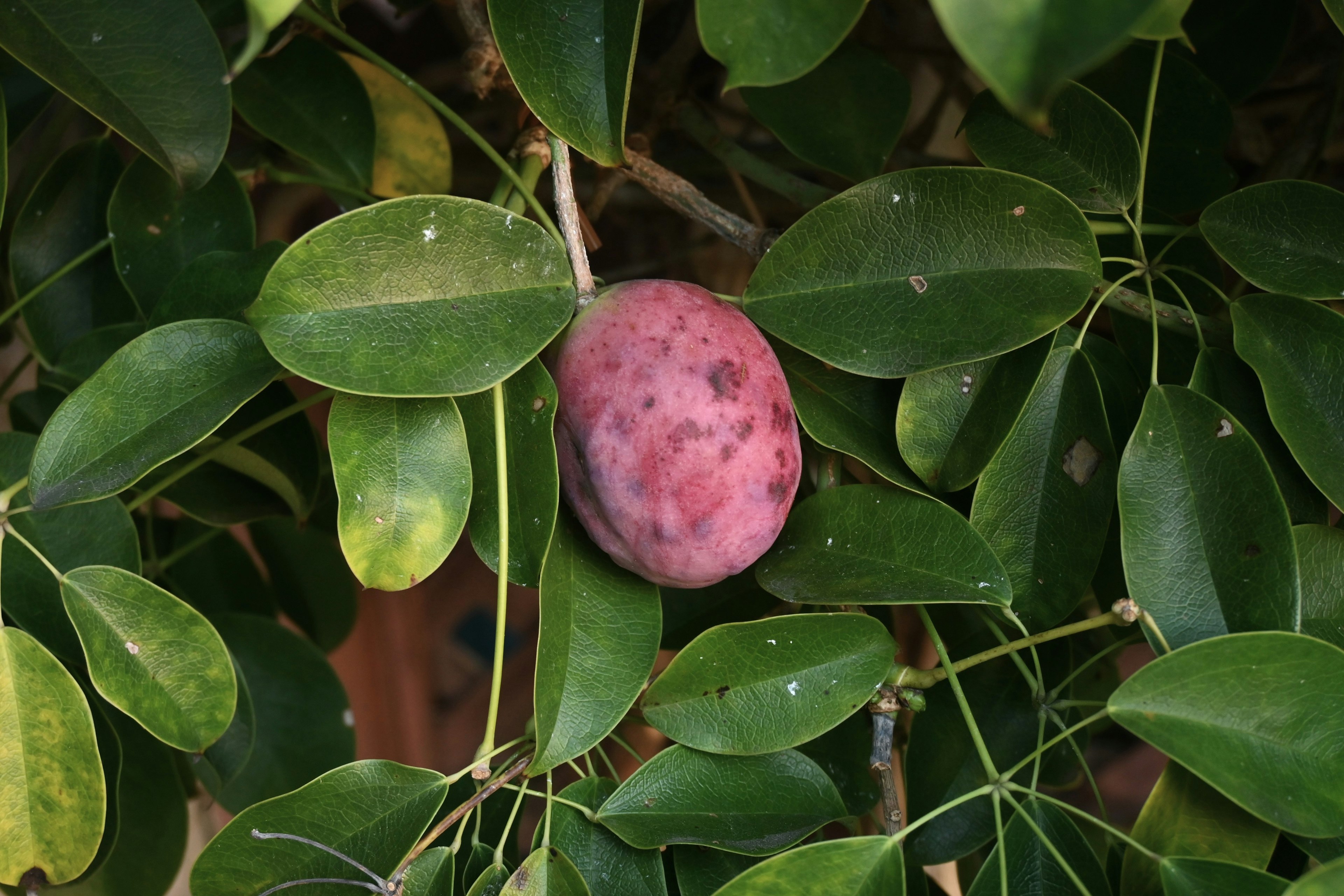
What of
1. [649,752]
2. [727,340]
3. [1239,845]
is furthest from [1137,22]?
[649,752]

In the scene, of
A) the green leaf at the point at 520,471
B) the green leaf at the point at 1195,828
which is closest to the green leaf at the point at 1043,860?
the green leaf at the point at 1195,828

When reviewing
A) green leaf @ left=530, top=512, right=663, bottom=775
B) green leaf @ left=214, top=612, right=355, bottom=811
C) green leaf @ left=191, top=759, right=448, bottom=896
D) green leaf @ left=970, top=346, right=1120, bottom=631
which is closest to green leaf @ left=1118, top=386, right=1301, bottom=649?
green leaf @ left=970, top=346, right=1120, bottom=631

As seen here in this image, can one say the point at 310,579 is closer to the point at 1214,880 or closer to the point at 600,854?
the point at 600,854

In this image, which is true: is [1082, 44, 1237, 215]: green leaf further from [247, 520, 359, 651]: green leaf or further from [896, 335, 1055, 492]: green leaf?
A: [247, 520, 359, 651]: green leaf

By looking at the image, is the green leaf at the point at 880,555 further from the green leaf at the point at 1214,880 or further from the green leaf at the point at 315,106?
the green leaf at the point at 315,106

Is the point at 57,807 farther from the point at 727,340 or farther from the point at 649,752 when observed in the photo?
the point at 649,752

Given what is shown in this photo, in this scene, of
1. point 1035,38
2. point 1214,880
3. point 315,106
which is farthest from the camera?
point 315,106

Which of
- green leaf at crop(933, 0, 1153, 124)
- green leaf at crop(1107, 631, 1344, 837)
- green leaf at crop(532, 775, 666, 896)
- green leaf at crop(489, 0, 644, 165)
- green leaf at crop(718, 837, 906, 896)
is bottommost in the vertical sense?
Answer: green leaf at crop(532, 775, 666, 896)

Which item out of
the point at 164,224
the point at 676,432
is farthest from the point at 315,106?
the point at 676,432
